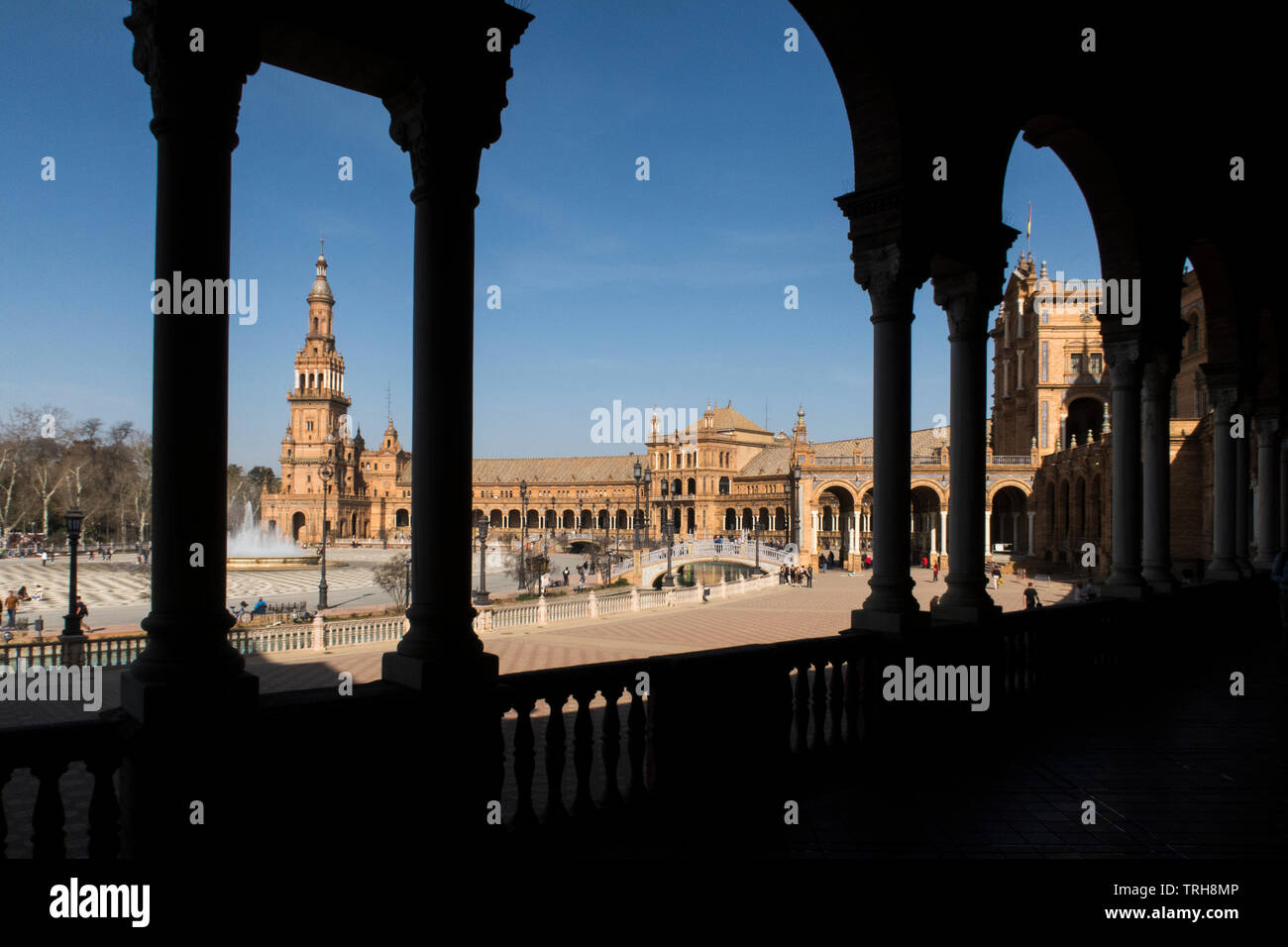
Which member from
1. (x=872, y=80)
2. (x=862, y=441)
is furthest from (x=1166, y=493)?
(x=862, y=441)

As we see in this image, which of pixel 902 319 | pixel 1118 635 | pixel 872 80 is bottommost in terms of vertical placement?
pixel 1118 635

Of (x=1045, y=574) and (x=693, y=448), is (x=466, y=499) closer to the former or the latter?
(x=1045, y=574)

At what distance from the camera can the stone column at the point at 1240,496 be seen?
42.1 ft

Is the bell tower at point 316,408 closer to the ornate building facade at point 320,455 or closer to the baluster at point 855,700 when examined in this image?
the ornate building facade at point 320,455

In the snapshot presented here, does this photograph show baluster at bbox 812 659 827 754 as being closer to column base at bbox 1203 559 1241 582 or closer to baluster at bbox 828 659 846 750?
baluster at bbox 828 659 846 750

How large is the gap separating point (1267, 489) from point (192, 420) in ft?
53.7

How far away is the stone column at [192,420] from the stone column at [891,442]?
4741mm

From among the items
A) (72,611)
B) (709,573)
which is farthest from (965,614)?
(709,573)

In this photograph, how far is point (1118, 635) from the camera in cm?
971

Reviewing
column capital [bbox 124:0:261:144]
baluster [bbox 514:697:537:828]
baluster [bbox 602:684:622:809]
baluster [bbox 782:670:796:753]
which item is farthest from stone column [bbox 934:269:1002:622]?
column capital [bbox 124:0:261:144]

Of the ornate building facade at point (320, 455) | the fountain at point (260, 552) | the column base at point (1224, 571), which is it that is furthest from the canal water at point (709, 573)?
the ornate building facade at point (320, 455)

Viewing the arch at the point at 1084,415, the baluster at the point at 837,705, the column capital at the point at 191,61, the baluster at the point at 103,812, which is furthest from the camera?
the arch at the point at 1084,415

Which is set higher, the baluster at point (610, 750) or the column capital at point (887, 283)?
the column capital at point (887, 283)
